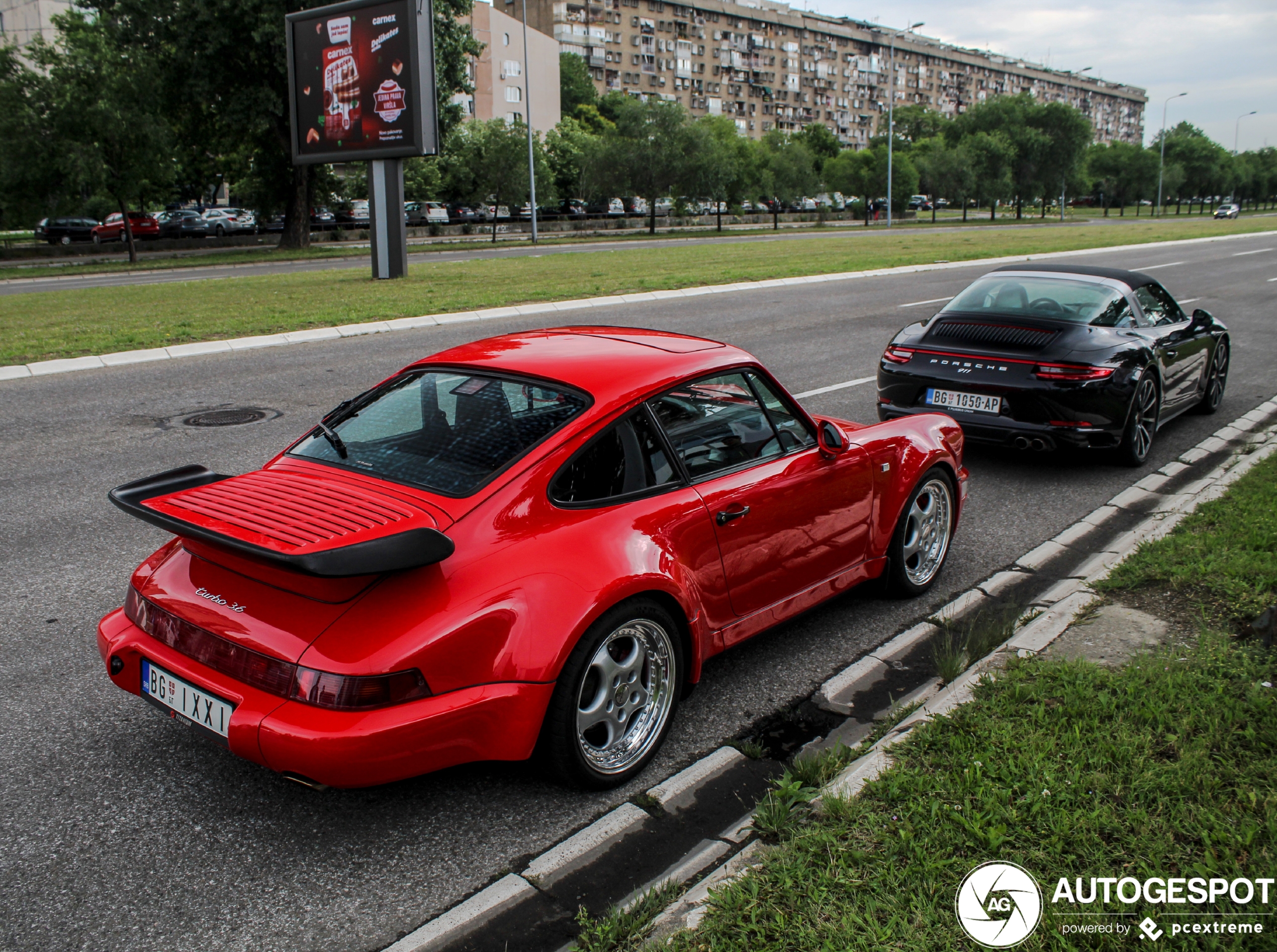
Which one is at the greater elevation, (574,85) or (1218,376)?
(574,85)

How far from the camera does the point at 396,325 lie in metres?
15.5

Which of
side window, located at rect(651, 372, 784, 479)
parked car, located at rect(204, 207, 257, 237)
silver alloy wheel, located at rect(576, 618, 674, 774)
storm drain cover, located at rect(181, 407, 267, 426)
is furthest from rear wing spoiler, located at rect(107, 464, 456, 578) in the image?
parked car, located at rect(204, 207, 257, 237)

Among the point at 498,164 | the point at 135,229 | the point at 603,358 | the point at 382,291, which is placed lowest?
the point at 603,358

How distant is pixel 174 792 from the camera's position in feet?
10.8

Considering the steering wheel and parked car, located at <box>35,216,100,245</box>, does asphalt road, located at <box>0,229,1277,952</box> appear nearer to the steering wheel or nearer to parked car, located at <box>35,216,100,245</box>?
the steering wheel

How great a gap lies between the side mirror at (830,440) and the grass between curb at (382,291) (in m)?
11.5

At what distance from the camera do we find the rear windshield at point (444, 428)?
3.35m

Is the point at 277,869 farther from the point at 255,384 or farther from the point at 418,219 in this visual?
the point at 418,219

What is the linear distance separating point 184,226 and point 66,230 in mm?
5507

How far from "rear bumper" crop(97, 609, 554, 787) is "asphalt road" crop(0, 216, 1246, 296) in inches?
964

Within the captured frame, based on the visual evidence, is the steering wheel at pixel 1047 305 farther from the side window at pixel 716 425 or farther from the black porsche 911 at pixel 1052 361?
the side window at pixel 716 425

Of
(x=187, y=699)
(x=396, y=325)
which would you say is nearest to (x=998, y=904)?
(x=187, y=699)

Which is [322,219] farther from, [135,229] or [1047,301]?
[1047,301]

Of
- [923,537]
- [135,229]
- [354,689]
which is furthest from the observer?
[135,229]
